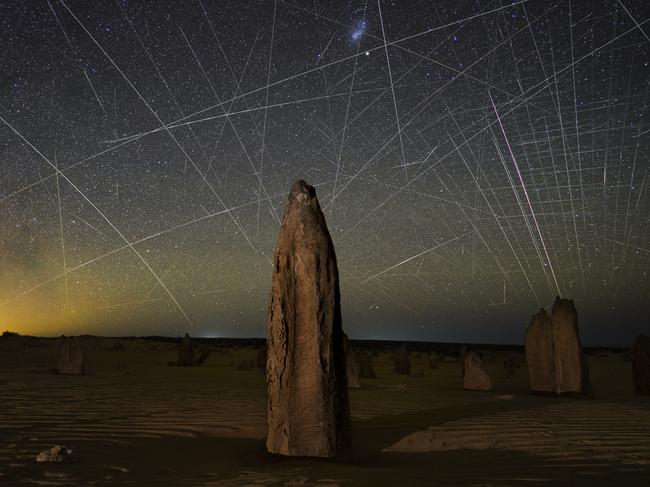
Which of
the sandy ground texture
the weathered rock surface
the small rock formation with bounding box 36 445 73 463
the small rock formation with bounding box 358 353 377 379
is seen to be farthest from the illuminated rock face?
the small rock formation with bounding box 358 353 377 379

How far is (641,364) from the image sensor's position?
1533 centimetres

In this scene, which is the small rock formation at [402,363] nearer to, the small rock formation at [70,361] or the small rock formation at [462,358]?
the small rock formation at [462,358]

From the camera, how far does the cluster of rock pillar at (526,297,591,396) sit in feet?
45.0

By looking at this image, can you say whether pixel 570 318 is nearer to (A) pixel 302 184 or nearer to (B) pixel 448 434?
(B) pixel 448 434

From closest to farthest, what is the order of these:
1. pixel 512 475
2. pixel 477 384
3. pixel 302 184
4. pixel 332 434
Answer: pixel 512 475 → pixel 332 434 → pixel 302 184 → pixel 477 384

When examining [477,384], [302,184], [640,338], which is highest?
[302,184]

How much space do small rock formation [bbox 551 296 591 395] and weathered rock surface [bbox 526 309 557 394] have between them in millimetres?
314

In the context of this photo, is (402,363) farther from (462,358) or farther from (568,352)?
(462,358)

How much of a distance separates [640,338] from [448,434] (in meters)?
10.3

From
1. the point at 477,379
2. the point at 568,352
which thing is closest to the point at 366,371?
the point at 477,379

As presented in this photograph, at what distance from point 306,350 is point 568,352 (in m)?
9.79

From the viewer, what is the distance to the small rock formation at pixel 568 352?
13.7m

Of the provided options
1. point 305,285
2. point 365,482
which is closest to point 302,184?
point 305,285

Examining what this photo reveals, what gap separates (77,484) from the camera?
4531mm
